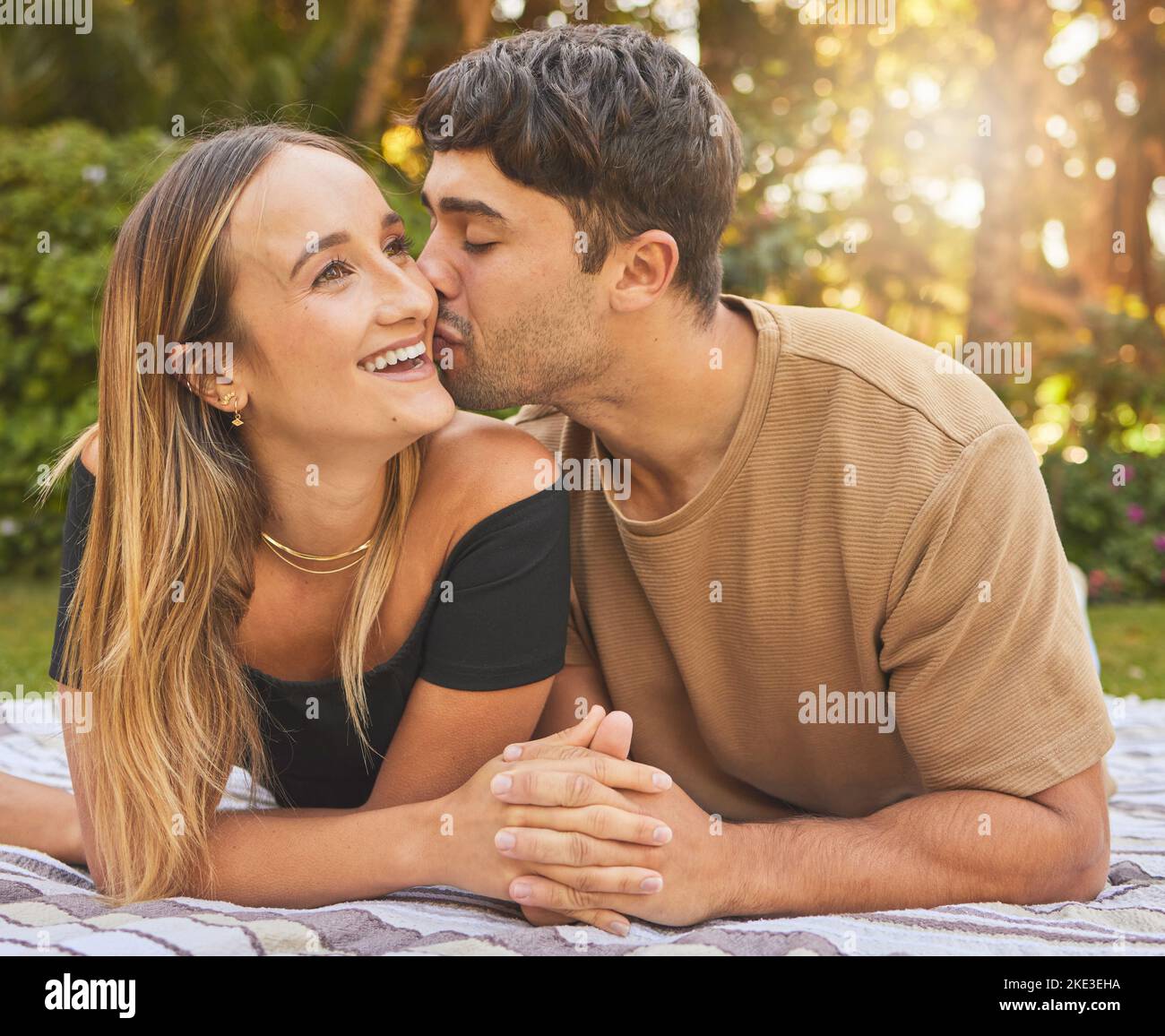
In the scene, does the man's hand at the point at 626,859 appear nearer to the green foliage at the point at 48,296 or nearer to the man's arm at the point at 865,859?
the man's arm at the point at 865,859

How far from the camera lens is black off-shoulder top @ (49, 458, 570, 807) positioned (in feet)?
8.63

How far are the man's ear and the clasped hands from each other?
1.02 m

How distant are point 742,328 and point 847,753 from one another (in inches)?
41.6

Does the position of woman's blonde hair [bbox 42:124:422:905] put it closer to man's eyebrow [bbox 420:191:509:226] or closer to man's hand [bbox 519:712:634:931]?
man's eyebrow [bbox 420:191:509:226]

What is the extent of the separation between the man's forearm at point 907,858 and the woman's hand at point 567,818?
231 mm

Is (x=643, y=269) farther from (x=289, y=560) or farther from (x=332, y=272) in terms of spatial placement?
(x=289, y=560)

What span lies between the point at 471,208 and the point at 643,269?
0.43 meters

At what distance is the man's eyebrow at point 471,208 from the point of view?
2.87 metres

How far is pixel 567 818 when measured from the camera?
2.35 metres

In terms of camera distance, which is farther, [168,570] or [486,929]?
[168,570]

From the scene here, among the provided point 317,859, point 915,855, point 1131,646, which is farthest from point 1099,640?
point 317,859

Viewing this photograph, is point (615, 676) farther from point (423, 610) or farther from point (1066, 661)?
point (1066, 661)

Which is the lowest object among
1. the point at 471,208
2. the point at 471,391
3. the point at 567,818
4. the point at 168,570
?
the point at 567,818

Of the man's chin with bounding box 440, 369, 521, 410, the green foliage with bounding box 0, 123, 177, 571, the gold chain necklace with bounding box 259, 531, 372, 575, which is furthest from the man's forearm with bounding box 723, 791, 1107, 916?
the green foliage with bounding box 0, 123, 177, 571
